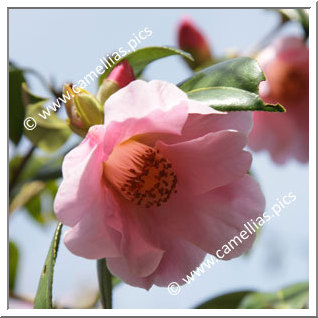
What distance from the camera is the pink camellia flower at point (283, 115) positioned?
1392 mm

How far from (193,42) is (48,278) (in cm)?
90

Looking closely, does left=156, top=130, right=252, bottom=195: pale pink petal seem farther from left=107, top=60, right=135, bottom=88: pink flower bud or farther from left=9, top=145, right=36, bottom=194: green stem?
left=9, top=145, right=36, bottom=194: green stem

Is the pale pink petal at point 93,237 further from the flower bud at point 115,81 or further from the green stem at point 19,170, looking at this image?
the green stem at point 19,170

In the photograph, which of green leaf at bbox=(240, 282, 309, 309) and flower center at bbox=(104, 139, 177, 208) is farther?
green leaf at bbox=(240, 282, 309, 309)

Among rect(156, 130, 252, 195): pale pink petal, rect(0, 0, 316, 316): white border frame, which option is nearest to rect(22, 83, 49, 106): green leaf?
rect(0, 0, 316, 316): white border frame

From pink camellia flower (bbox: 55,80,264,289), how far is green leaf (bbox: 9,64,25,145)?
419mm

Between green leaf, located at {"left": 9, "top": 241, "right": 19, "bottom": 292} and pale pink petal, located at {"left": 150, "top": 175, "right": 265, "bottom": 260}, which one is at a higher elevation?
pale pink petal, located at {"left": 150, "top": 175, "right": 265, "bottom": 260}

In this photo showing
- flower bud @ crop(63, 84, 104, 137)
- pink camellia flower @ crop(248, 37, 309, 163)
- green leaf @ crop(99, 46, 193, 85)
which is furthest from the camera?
pink camellia flower @ crop(248, 37, 309, 163)

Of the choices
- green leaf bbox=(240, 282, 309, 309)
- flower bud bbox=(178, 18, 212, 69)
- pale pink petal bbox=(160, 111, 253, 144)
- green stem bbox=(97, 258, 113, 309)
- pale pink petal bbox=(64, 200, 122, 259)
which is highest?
flower bud bbox=(178, 18, 212, 69)

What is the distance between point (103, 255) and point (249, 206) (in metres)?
0.22

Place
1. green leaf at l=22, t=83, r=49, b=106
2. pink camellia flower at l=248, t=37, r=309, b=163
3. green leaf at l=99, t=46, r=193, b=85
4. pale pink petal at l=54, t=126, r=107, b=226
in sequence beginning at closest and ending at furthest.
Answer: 1. pale pink petal at l=54, t=126, r=107, b=226
2. green leaf at l=99, t=46, r=193, b=85
3. green leaf at l=22, t=83, r=49, b=106
4. pink camellia flower at l=248, t=37, r=309, b=163

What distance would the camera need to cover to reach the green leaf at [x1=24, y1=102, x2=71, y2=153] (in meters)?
1.13

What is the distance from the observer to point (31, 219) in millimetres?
1600

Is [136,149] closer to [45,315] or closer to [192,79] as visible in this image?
[192,79]
